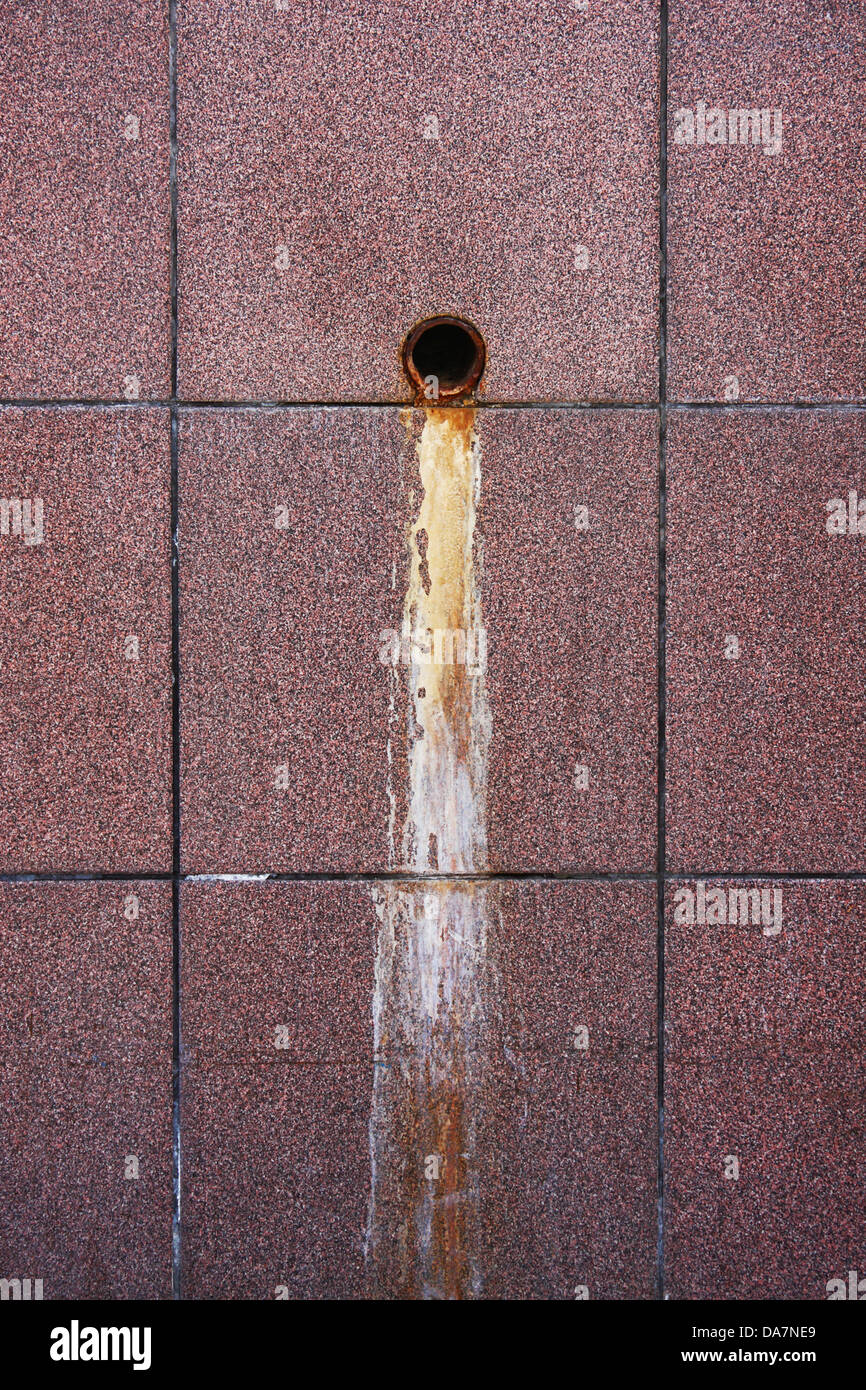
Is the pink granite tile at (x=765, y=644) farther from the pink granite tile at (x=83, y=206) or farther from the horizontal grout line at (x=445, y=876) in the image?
the pink granite tile at (x=83, y=206)

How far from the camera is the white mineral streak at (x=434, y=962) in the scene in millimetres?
3633

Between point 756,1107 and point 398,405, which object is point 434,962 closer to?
point 756,1107

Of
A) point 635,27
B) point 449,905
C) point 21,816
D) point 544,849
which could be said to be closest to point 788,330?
point 635,27

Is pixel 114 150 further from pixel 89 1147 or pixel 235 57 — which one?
pixel 89 1147

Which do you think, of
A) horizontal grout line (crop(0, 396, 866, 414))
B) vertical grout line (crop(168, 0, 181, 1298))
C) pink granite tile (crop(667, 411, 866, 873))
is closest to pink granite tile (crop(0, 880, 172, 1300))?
vertical grout line (crop(168, 0, 181, 1298))

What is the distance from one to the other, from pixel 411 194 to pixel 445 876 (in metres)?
2.27

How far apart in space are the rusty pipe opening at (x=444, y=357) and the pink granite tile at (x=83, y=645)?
0.91 meters

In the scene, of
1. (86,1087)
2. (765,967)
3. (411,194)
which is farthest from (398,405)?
(86,1087)

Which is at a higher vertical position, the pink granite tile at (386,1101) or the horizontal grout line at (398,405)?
the horizontal grout line at (398,405)

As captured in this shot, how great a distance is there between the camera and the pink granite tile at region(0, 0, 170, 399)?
3607 mm

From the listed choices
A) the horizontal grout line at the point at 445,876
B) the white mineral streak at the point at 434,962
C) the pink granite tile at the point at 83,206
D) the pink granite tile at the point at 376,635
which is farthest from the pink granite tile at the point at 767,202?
the pink granite tile at the point at 83,206

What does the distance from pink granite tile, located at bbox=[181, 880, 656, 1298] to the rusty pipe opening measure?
1671mm

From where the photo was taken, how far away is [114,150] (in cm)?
362

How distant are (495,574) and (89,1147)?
2347 mm
